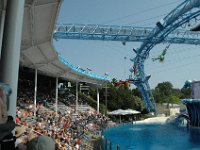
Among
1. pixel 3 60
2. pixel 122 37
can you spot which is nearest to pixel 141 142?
pixel 3 60

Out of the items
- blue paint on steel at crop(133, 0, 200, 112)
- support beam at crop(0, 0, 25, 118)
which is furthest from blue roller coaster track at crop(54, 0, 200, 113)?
support beam at crop(0, 0, 25, 118)

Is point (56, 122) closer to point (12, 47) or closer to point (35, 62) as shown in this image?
point (35, 62)

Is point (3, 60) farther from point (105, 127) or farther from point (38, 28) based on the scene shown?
point (105, 127)

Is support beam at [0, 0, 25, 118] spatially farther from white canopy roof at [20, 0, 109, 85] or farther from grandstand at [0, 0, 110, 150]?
white canopy roof at [20, 0, 109, 85]

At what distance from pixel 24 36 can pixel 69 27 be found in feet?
60.1

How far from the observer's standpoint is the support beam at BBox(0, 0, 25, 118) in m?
3.45

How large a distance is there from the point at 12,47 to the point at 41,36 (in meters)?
9.31

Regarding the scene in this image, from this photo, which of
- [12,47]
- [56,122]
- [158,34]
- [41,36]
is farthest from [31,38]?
[158,34]

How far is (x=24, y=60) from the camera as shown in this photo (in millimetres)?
18984

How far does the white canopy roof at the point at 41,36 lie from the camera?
8.83 metres

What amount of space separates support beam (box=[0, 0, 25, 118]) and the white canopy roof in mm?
4982

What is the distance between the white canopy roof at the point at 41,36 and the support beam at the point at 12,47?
16.3ft

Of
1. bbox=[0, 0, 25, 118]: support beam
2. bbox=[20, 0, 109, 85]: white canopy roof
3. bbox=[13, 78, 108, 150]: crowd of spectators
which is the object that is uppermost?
bbox=[20, 0, 109, 85]: white canopy roof

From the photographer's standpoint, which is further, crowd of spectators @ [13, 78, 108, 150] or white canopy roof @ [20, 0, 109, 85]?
crowd of spectators @ [13, 78, 108, 150]
